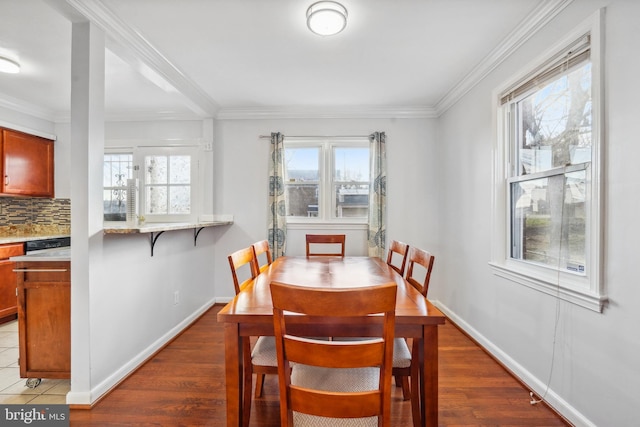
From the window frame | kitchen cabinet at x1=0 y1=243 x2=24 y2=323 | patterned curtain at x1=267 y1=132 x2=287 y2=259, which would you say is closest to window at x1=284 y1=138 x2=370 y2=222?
patterned curtain at x1=267 y1=132 x2=287 y2=259

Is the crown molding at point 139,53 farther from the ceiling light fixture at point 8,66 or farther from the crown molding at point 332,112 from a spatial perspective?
the ceiling light fixture at point 8,66

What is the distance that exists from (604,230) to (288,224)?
2.84m

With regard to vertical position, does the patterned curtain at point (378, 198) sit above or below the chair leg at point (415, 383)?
above

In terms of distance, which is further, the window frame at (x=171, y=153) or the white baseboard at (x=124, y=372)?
the window frame at (x=171, y=153)

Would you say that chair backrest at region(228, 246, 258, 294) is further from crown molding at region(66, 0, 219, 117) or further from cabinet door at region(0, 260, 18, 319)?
cabinet door at region(0, 260, 18, 319)

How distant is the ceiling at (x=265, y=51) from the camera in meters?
1.82

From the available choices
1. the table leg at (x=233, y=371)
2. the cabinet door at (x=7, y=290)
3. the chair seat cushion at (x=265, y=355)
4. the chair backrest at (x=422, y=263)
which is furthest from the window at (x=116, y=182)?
the chair backrest at (x=422, y=263)

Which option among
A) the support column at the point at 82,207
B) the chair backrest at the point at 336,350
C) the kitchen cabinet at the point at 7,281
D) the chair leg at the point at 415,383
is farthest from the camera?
the kitchen cabinet at the point at 7,281

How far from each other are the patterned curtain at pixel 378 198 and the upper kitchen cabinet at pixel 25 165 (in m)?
4.08

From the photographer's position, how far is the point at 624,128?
1.35 metres

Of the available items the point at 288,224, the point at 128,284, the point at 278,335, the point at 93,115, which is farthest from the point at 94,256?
the point at 288,224

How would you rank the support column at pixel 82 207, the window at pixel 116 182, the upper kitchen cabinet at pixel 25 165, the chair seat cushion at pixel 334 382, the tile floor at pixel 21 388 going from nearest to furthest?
the chair seat cushion at pixel 334 382 → the support column at pixel 82 207 → the tile floor at pixel 21 388 → the upper kitchen cabinet at pixel 25 165 → the window at pixel 116 182

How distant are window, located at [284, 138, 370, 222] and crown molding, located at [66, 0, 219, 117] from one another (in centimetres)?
121

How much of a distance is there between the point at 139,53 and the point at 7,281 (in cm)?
278
